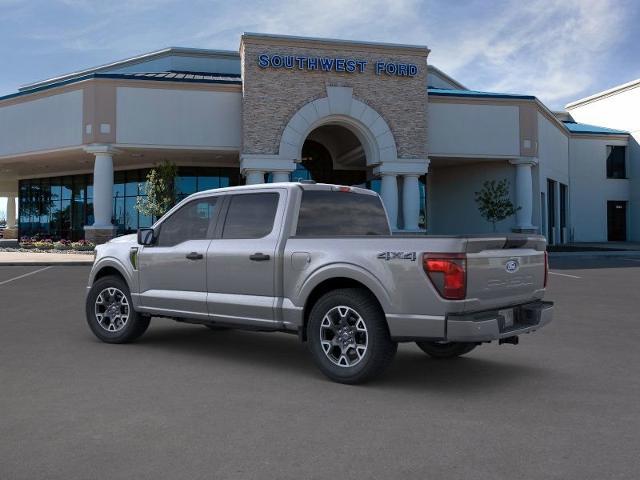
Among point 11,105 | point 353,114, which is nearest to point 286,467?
point 353,114

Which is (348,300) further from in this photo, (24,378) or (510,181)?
(510,181)

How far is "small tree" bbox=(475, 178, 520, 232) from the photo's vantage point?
104ft

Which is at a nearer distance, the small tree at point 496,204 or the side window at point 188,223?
the side window at point 188,223

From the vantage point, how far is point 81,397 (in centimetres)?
529

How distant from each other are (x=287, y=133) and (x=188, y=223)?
21.8 meters

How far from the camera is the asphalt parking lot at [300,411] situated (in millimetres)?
3791

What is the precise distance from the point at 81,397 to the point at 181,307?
2041 millimetres

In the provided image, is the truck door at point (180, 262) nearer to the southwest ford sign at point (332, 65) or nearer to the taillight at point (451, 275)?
the taillight at point (451, 275)

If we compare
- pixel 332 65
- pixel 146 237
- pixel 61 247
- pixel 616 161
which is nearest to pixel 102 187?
pixel 61 247

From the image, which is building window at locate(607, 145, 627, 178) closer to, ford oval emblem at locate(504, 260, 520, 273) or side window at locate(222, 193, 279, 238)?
ford oval emblem at locate(504, 260, 520, 273)

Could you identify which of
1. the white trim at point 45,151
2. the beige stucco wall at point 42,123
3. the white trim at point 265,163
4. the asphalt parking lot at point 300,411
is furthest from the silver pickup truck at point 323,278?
the beige stucco wall at point 42,123

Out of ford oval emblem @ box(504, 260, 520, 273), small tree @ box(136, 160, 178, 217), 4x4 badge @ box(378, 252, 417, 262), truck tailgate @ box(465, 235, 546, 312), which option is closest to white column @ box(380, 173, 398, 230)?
small tree @ box(136, 160, 178, 217)

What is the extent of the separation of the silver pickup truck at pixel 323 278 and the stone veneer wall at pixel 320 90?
830 inches

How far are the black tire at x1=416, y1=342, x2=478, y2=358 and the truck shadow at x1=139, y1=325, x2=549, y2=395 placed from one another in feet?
0.29
